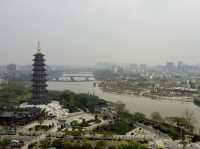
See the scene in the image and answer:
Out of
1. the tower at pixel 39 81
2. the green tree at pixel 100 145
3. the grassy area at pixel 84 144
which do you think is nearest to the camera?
the grassy area at pixel 84 144

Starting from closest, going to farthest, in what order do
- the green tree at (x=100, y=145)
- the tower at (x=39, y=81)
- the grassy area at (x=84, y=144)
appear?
1. the grassy area at (x=84, y=144)
2. the green tree at (x=100, y=145)
3. the tower at (x=39, y=81)

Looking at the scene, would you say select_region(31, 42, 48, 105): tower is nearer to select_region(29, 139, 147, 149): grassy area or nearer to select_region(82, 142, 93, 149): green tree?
select_region(29, 139, 147, 149): grassy area

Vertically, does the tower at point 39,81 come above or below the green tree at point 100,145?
above

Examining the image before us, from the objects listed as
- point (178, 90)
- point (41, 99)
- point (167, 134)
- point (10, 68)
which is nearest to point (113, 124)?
point (167, 134)

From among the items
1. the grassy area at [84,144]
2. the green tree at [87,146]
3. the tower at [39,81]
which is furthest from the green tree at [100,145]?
the tower at [39,81]

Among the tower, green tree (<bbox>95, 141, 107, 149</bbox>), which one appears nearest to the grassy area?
green tree (<bbox>95, 141, 107, 149</bbox>)

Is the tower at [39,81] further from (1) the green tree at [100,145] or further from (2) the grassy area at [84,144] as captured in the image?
(1) the green tree at [100,145]

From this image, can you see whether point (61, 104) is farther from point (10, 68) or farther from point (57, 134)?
point (10, 68)

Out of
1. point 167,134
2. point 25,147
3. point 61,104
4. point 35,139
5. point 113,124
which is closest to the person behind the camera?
point 25,147
